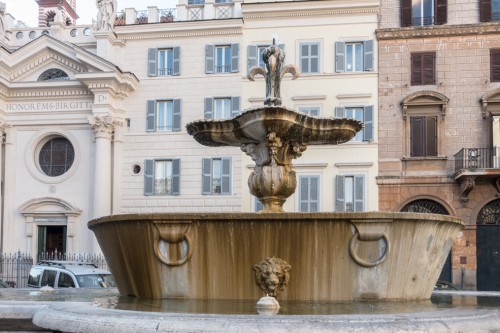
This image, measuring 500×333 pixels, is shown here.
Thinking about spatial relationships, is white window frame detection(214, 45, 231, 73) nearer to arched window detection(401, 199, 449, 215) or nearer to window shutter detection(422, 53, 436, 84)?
window shutter detection(422, 53, 436, 84)

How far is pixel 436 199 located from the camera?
30922 mm

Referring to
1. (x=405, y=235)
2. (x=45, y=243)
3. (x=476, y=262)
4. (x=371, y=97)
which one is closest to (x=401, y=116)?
(x=371, y=97)

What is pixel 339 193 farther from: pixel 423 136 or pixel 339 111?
pixel 423 136

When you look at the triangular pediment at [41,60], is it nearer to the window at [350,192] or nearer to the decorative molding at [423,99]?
the window at [350,192]

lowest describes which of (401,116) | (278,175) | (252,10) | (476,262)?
(476,262)

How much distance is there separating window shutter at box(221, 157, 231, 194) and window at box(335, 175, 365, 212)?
485 cm

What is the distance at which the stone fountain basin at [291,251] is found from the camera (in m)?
8.66

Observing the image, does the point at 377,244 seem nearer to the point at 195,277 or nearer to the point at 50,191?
the point at 195,277

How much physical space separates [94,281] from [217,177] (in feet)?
49.2

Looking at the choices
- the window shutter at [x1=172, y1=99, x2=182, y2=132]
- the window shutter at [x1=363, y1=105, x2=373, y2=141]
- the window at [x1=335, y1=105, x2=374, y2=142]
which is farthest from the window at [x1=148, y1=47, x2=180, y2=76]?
the window shutter at [x1=363, y1=105, x2=373, y2=141]

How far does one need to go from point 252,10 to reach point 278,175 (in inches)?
903

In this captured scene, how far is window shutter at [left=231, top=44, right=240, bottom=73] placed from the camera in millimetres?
33062

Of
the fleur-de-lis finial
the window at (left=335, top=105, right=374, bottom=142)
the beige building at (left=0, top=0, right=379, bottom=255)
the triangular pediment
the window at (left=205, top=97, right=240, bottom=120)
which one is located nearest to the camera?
the fleur-de-lis finial

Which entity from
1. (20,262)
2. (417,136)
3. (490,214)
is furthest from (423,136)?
(20,262)
